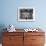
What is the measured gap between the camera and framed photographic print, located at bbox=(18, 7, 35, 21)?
13.5 feet

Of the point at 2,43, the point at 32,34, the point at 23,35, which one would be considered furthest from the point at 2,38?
the point at 32,34

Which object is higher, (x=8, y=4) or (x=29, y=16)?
(x=8, y=4)

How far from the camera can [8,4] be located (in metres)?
4.13

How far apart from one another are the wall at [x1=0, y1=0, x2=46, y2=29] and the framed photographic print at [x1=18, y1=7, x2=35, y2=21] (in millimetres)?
104

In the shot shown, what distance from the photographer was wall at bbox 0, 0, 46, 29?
4.13m

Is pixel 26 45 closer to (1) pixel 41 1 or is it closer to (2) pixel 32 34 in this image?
(2) pixel 32 34

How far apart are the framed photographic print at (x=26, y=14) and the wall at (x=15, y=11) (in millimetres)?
104

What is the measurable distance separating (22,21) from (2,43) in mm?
976

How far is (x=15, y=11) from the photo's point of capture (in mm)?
4145

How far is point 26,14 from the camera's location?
4152 mm

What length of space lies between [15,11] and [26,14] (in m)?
0.37

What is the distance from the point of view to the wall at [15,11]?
4133mm

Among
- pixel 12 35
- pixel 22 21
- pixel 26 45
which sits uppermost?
pixel 22 21

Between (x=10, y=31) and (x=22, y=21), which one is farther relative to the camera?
(x=22, y=21)
